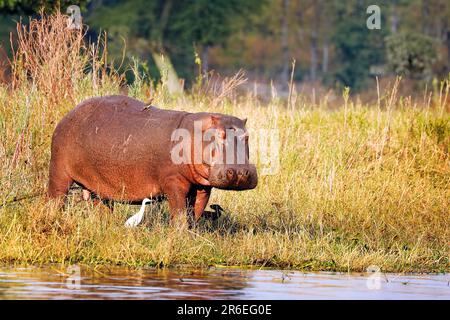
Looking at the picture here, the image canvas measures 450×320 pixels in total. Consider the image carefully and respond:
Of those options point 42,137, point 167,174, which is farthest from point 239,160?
point 42,137

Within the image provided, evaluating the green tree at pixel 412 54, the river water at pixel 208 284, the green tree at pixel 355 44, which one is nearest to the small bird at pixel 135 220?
the river water at pixel 208 284

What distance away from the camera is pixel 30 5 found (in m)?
29.6

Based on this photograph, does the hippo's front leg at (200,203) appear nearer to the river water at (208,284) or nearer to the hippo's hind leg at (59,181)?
the river water at (208,284)

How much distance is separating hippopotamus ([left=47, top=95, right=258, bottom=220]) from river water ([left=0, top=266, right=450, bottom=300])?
28.2 inches

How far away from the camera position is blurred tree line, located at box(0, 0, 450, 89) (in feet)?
148

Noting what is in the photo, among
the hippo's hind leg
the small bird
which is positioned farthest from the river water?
the hippo's hind leg

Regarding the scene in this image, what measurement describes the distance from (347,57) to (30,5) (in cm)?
3970

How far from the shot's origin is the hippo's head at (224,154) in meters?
9.01

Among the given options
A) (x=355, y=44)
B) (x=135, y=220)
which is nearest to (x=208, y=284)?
(x=135, y=220)

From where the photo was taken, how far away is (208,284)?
27.5 feet
